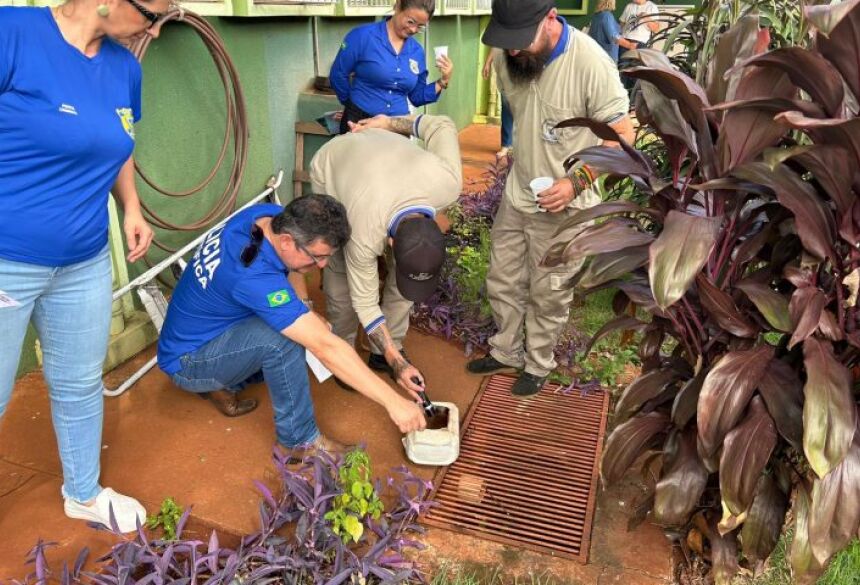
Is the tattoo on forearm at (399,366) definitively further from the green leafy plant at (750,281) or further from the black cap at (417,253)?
the green leafy plant at (750,281)

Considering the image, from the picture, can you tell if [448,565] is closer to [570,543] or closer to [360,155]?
[570,543]

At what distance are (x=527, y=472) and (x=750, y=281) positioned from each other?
1258 mm

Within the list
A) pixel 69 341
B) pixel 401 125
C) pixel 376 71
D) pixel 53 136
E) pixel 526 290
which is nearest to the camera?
pixel 53 136

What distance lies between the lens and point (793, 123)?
1.29 m

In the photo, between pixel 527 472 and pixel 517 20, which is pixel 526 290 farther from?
pixel 517 20

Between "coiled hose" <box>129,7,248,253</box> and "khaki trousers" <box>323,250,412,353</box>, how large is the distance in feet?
2.96

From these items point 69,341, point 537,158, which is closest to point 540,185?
point 537,158

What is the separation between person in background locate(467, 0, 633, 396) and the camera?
2.66 metres

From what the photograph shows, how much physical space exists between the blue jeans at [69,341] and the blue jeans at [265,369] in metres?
0.46

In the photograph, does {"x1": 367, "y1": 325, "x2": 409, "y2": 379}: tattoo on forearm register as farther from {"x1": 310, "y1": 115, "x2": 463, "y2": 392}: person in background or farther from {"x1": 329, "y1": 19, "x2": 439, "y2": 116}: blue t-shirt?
{"x1": 329, "y1": 19, "x2": 439, "y2": 116}: blue t-shirt

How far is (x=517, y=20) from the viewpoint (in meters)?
2.59

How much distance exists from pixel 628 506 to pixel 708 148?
1405mm

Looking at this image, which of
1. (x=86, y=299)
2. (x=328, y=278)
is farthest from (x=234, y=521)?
(x=328, y=278)

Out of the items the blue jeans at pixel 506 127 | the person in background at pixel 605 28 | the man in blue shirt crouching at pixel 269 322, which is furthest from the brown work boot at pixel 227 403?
the person in background at pixel 605 28
